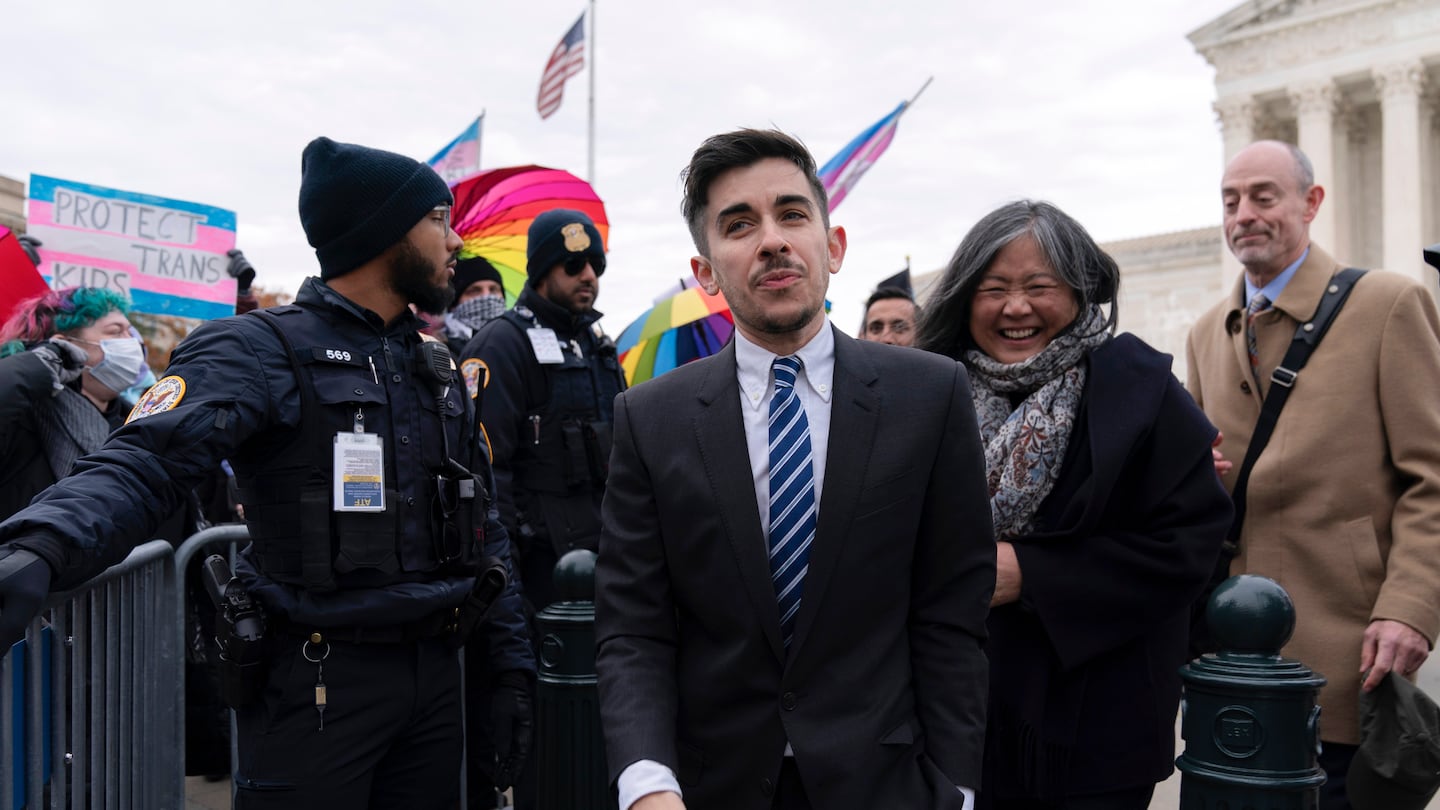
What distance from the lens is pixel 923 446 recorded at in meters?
2.19

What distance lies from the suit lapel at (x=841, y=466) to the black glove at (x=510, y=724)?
149 centimetres

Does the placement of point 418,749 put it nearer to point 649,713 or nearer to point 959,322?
point 649,713

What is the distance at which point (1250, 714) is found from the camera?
2.27m

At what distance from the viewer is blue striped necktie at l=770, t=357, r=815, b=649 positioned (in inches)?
84.7

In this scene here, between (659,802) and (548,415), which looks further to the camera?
(548,415)

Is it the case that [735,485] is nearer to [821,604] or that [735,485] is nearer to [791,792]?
[821,604]

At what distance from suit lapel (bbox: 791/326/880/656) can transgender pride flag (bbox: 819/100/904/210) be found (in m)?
7.84

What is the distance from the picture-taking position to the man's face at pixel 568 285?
18.1ft

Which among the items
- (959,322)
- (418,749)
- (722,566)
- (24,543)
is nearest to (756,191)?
(722,566)

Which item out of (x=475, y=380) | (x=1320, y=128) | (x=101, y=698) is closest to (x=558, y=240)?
(x=475, y=380)

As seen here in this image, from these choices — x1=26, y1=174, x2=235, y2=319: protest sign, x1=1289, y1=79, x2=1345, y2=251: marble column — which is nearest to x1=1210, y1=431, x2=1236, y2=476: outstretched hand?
x1=26, y1=174, x2=235, y2=319: protest sign

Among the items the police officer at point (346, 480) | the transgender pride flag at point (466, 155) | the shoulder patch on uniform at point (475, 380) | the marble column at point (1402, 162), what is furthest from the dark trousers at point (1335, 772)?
the marble column at point (1402, 162)

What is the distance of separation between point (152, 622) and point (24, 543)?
169 centimetres

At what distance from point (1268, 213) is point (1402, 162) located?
40118mm
